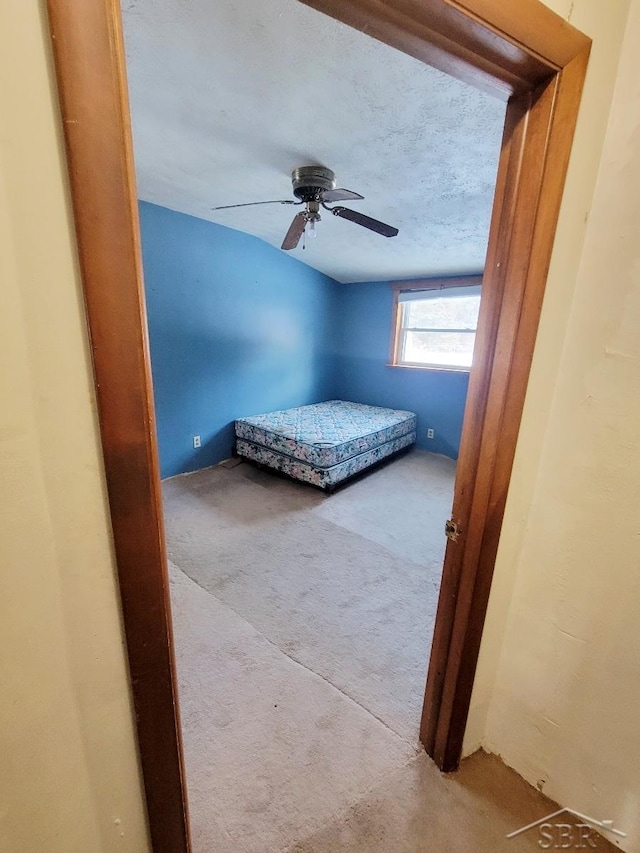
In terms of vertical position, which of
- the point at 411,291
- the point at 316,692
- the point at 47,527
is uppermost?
the point at 411,291

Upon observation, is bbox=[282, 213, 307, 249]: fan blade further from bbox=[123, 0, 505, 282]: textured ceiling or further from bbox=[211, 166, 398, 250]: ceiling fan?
bbox=[123, 0, 505, 282]: textured ceiling

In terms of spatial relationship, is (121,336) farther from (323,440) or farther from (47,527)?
(323,440)

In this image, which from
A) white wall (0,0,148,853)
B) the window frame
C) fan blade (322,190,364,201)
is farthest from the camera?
the window frame

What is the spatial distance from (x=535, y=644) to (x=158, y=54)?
242 cm

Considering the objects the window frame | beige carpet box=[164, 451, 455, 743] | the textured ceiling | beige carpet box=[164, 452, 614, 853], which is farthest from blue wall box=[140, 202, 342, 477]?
beige carpet box=[164, 452, 614, 853]

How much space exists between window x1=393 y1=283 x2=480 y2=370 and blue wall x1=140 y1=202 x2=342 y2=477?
3.65 feet

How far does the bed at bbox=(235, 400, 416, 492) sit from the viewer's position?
331 centimetres

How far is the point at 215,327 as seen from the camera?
11.9ft

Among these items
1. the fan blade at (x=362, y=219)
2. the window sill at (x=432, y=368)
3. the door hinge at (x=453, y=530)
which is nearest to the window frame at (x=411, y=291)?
the window sill at (x=432, y=368)

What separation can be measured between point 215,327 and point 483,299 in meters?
3.06


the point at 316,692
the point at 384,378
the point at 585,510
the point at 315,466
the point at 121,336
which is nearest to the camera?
the point at 121,336

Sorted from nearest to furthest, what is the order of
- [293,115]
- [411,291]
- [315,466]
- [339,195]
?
[293,115] < [339,195] < [315,466] < [411,291]

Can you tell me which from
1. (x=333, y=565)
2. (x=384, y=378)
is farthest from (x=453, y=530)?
(x=384, y=378)

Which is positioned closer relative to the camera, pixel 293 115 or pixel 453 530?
pixel 453 530
